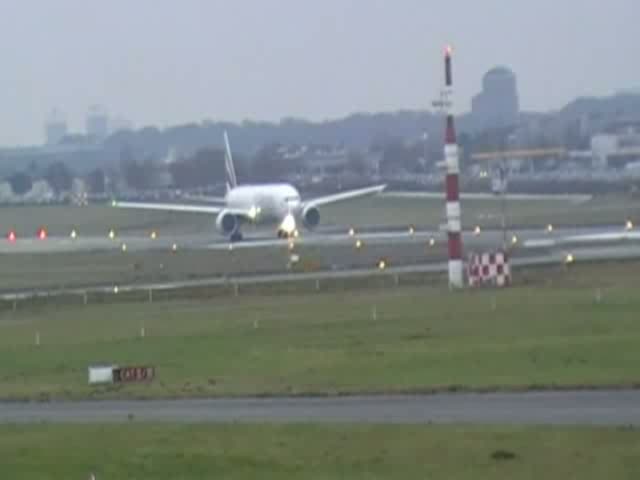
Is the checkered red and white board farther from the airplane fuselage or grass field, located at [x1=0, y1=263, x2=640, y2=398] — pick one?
the airplane fuselage

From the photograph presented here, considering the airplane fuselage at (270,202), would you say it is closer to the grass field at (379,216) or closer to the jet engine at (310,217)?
the jet engine at (310,217)

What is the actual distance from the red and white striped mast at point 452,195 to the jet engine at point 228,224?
44.2m

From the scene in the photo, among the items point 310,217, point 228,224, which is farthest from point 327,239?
point 310,217

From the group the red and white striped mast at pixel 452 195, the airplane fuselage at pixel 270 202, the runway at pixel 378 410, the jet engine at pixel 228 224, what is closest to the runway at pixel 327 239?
the jet engine at pixel 228 224

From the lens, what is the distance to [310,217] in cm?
11006

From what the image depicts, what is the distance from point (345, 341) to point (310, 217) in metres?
66.4

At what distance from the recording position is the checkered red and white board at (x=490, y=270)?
61.1m

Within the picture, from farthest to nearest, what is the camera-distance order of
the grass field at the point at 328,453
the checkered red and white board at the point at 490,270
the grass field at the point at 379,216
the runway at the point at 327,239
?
the grass field at the point at 379,216, the runway at the point at 327,239, the checkered red and white board at the point at 490,270, the grass field at the point at 328,453

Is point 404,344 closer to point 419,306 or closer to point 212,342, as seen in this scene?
point 212,342

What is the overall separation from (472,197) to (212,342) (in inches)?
4150

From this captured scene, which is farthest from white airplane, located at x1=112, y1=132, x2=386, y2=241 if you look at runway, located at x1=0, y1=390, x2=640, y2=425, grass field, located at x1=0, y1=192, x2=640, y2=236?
runway, located at x1=0, y1=390, x2=640, y2=425

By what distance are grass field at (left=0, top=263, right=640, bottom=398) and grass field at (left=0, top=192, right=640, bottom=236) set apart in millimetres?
49047

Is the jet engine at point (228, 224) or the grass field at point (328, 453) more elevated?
the jet engine at point (228, 224)

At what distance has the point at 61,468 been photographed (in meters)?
25.5
